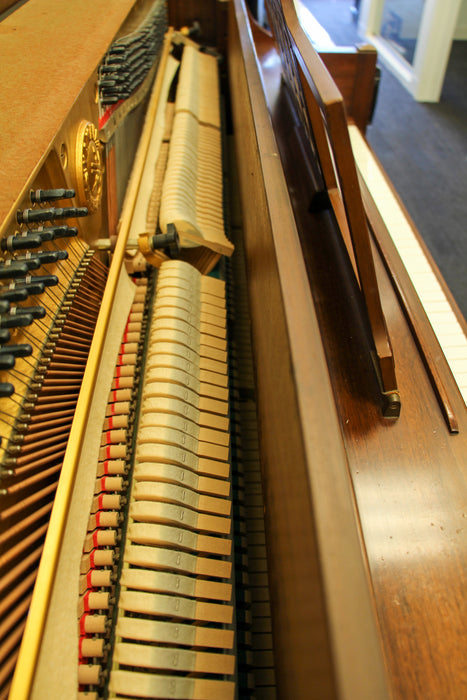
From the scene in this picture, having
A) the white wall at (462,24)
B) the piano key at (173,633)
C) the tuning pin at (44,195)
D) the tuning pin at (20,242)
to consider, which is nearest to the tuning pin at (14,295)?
the tuning pin at (20,242)

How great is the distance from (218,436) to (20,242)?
→ 0.63m

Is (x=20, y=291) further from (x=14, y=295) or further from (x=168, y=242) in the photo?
(x=168, y=242)

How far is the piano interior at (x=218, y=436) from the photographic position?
28.7 inches

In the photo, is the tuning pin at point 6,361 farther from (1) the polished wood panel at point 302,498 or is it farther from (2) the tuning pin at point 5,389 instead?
(1) the polished wood panel at point 302,498

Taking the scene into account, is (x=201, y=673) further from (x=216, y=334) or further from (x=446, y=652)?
(x=216, y=334)

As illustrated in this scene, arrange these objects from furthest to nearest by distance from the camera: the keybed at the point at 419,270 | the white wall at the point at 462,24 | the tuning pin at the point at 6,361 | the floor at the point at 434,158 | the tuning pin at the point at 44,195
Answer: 1. the white wall at the point at 462,24
2. the floor at the point at 434,158
3. the keybed at the point at 419,270
4. the tuning pin at the point at 44,195
5. the tuning pin at the point at 6,361

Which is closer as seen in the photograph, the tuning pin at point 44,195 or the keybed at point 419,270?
the tuning pin at point 44,195

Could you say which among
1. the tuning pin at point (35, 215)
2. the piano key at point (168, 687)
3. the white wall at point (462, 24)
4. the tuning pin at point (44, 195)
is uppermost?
the white wall at point (462, 24)

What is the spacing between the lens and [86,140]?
4.92 ft

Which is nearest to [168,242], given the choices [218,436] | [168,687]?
[218,436]

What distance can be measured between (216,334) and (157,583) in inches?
28.8

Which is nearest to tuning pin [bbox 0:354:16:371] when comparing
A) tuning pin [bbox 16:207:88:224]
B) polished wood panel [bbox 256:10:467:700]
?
tuning pin [bbox 16:207:88:224]

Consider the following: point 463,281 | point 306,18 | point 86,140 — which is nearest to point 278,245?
point 86,140

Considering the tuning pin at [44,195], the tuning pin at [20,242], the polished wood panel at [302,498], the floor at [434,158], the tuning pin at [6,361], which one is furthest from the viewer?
the floor at [434,158]
